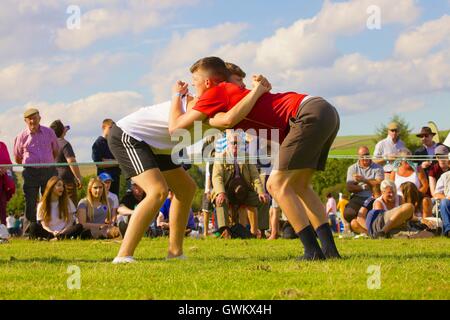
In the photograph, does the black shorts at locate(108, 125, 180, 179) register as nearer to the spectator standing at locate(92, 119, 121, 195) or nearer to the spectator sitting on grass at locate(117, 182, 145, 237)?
the spectator sitting on grass at locate(117, 182, 145, 237)

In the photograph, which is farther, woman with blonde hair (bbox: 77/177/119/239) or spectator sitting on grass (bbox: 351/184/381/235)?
spectator sitting on grass (bbox: 351/184/381/235)

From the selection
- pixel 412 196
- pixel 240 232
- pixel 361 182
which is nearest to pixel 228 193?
pixel 240 232

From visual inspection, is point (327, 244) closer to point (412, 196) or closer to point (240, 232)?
point (240, 232)

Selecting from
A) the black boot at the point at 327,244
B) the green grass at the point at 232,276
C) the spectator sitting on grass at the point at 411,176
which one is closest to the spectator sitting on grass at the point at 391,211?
the spectator sitting on grass at the point at 411,176

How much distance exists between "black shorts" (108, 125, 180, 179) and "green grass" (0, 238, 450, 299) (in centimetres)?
93

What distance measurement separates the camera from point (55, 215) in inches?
546

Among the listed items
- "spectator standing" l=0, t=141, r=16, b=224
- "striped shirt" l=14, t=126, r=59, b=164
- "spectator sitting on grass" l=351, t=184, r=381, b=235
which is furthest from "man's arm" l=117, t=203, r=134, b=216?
"spectator sitting on grass" l=351, t=184, r=381, b=235

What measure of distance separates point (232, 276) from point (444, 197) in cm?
A: 873

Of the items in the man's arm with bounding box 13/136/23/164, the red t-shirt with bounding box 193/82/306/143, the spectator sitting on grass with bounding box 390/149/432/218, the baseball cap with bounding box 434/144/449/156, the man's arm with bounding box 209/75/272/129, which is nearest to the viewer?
the man's arm with bounding box 209/75/272/129

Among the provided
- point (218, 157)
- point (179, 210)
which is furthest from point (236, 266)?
point (218, 157)

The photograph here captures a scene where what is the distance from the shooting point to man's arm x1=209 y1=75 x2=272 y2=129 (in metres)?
7.11

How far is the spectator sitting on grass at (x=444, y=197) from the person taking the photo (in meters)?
13.6
